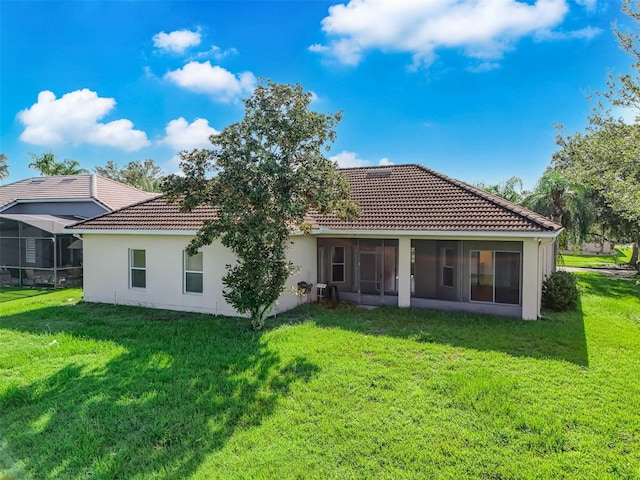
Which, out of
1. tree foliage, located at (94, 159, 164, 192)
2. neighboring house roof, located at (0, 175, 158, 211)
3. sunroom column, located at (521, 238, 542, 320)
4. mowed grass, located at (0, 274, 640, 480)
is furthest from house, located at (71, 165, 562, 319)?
tree foliage, located at (94, 159, 164, 192)

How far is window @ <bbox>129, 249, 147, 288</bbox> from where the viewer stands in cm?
1389

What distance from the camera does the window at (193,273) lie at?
12930 mm

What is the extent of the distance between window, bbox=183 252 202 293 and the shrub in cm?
1250

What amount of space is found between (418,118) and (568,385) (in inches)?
625

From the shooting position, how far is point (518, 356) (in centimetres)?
859

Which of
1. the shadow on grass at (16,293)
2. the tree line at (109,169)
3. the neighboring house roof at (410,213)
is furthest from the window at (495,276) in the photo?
the tree line at (109,169)

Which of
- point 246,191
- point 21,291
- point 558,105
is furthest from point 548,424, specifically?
point 21,291

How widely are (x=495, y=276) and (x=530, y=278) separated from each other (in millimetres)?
1447

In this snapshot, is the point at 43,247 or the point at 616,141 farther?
the point at 43,247

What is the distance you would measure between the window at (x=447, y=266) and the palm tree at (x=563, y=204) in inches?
511

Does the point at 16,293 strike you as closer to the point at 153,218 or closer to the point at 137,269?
the point at 137,269

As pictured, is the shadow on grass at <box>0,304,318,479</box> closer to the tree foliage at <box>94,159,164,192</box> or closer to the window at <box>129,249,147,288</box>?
the window at <box>129,249,147,288</box>

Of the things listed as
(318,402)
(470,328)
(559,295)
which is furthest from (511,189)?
(318,402)

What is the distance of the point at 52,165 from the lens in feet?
124
